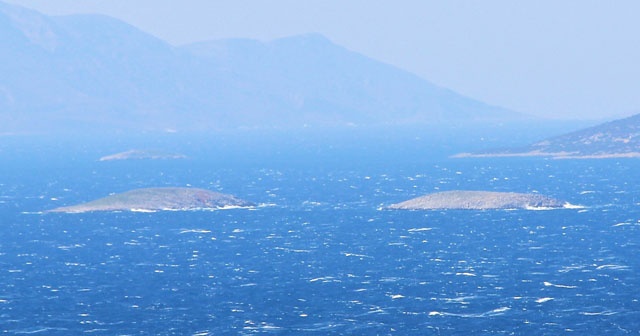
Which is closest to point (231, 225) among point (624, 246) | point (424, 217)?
point (424, 217)

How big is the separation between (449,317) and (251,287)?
81.5 feet

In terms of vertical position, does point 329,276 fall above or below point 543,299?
below

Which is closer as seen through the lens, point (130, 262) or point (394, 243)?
point (130, 262)

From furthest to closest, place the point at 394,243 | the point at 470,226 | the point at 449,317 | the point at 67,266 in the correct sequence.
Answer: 1. the point at 470,226
2. the point at 394,243
3. the point at 67,266
4. the point at 449,317

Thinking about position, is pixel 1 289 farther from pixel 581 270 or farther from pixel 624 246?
pixel 624 246

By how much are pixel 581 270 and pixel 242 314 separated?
38.5m

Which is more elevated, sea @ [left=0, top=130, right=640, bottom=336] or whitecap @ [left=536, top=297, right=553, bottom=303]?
whitecap @ [left=536, top=297, right=553, bottom=303]

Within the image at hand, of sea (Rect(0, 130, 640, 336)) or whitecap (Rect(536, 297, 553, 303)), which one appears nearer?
sea (Rect(0, 130, 640, 336))

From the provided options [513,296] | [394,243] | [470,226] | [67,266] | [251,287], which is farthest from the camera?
[470,226]

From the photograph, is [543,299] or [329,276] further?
[329,276]

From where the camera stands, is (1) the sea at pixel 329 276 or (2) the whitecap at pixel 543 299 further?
(2) the whitecap at pixel 543 299

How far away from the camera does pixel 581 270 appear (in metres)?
135

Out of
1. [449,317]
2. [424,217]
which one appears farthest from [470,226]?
[449,317]

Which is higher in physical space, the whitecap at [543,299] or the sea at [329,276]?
the whitecap at [543,299]
